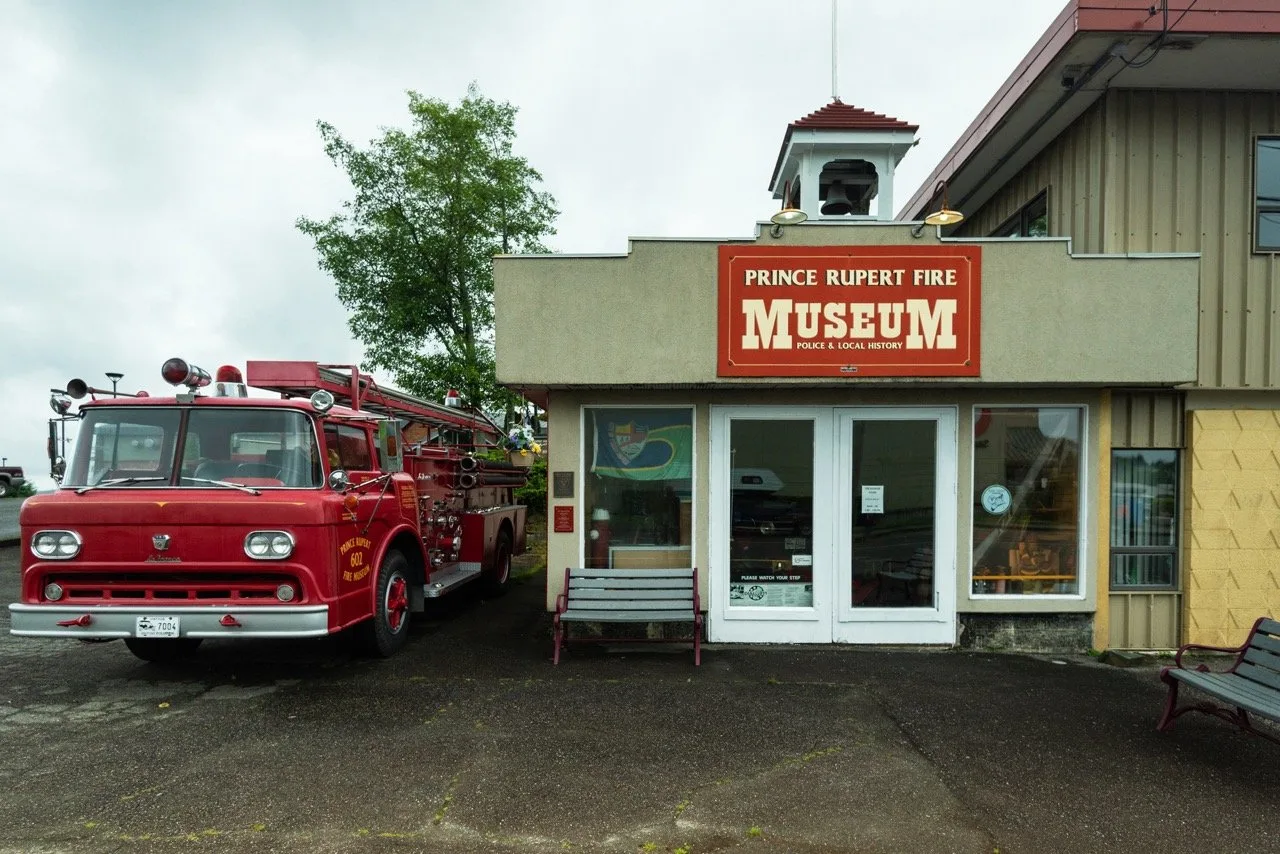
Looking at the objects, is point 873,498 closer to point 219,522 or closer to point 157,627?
point 219,522

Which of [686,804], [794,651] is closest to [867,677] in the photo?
[794,651]

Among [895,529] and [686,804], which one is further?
[895,529]

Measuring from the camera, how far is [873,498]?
7402 millimetres

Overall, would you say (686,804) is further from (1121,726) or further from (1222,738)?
(1222,738)

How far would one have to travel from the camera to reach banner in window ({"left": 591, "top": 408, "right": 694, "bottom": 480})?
298 inches

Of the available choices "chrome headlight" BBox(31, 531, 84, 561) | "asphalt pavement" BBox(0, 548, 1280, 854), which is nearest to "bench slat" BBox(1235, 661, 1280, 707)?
"asphalt pavement" BBox(0, 548, 1280, 854)

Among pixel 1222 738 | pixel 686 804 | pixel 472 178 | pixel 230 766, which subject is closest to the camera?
pixel 686 804

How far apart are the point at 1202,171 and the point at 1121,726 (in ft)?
18.4

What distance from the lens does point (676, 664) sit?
6.73 metres

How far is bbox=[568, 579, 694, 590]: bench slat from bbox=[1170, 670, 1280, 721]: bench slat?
151 inches

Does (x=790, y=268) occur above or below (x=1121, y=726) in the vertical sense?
above

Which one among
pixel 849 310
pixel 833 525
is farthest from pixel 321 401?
pixel 833 525

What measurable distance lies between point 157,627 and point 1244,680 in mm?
7754

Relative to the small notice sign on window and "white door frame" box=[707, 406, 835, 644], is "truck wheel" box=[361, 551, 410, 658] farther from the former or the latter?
the small notice sign on window
